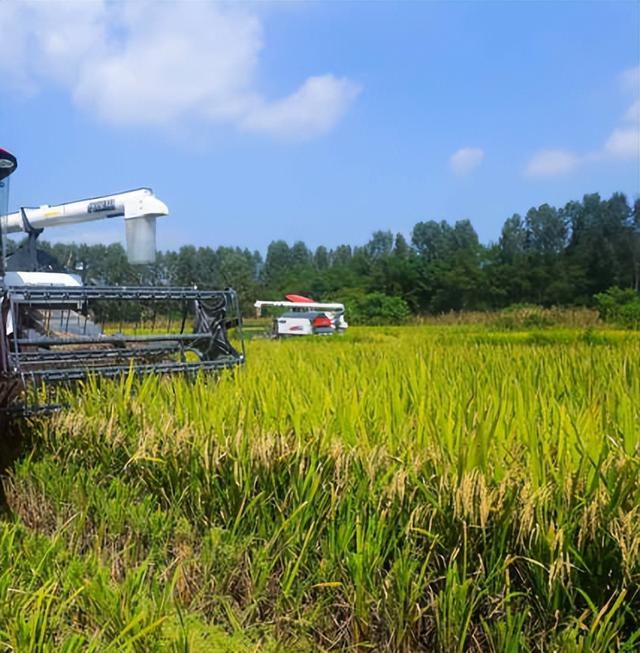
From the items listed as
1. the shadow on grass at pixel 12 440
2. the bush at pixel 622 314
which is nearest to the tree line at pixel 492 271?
the bush at pixel 622 314

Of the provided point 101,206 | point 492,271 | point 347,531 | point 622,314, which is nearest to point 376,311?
point 492,271

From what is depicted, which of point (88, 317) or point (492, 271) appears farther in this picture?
point (492, 271)

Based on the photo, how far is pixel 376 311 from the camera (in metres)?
37.3

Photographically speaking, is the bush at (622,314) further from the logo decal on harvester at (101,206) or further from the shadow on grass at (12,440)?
the shadow on grass at (12,440)

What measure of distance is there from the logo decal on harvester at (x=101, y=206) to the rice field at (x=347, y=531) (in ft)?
14.7

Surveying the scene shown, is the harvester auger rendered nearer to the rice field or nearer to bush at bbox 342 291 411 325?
the rice field

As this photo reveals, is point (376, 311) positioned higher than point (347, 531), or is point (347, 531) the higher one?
point (376, 311)

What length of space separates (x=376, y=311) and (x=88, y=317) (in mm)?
31635

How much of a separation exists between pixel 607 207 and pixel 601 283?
21.3 m

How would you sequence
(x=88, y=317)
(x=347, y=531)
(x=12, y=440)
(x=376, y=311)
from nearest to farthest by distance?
1. (x=347, y=531)
2. (x=12, y=440)
3. (x=88, y=317)
4. (x=376, y=311)

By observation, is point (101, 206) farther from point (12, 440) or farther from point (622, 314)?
point (622, 314)

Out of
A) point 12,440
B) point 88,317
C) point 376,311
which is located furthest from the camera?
point 376,311

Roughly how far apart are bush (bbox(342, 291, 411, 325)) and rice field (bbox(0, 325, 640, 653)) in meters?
32.1

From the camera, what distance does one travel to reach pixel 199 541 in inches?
106
